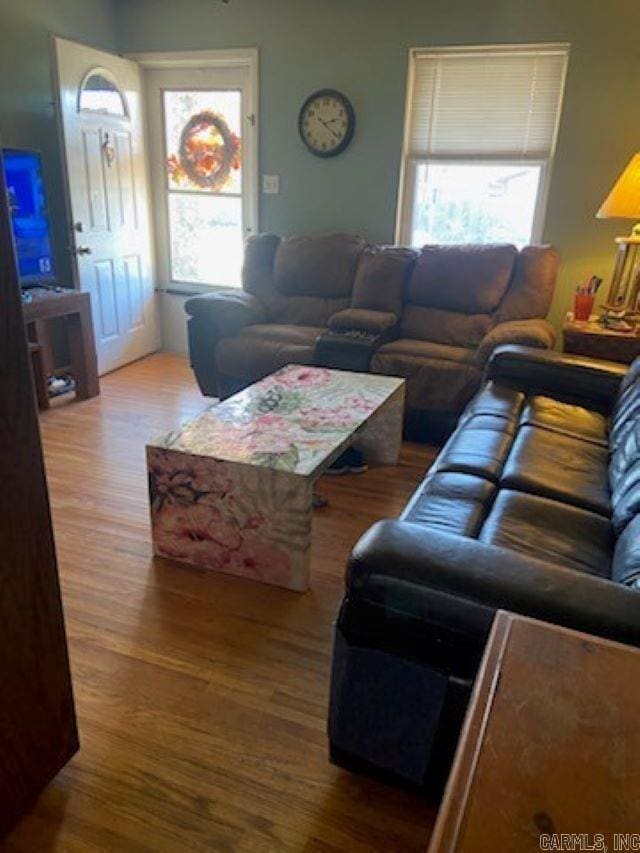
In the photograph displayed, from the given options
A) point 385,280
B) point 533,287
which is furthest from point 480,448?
point 385,280

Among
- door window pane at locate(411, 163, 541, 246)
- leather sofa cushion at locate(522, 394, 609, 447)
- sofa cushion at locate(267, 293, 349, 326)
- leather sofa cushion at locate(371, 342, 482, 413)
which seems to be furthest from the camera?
sofa cushion at locate(267, 293, 349, 326)

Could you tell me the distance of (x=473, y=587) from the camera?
1.11 m

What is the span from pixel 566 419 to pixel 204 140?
A: 3.37 meters

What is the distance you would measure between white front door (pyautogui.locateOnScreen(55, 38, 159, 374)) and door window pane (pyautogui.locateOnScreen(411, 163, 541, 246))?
199 centimetres

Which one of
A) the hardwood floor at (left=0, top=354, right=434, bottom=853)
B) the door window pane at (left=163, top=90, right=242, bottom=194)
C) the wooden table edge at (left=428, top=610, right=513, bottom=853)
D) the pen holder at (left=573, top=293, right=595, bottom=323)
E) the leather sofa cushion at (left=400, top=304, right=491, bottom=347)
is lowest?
the hardwood floor at (left=0, top=354, right=434, bottom=853)

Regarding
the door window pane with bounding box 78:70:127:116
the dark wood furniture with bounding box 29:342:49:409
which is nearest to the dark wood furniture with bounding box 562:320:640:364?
the dark wood furniture with bounding box 29:342:49:409

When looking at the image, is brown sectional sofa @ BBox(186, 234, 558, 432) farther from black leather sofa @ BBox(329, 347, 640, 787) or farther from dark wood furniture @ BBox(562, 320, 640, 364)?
black leather sofa @ BBox(329, 347, 640, 787)

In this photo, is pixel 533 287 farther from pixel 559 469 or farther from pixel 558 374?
pixel 559 469

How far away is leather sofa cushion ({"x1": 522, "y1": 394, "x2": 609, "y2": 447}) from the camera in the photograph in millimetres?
2367

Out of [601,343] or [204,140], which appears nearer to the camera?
[601,343]

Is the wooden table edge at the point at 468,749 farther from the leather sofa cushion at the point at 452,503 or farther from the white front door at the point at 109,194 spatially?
the white front door at the point at 109,194

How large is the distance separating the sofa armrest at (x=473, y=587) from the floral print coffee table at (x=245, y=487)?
75cm

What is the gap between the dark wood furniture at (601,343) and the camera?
3025 millimetres

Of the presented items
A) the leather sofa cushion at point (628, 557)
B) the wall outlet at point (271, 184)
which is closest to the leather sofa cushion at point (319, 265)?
the wall outlet at point (271, 184)
